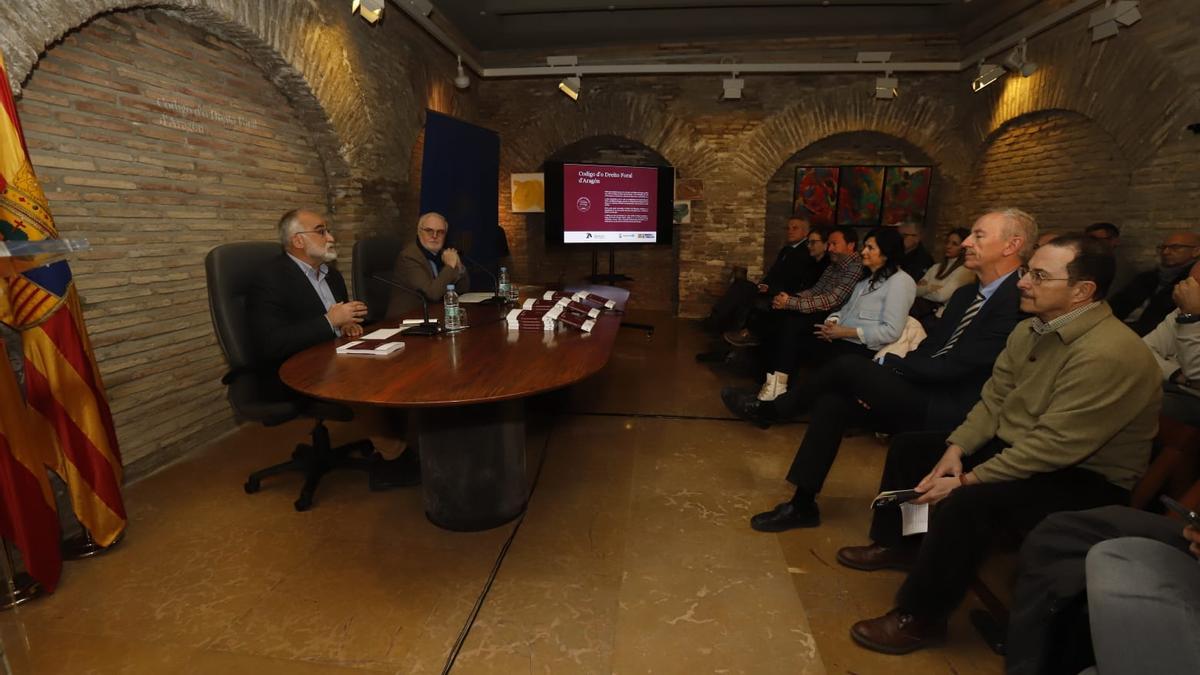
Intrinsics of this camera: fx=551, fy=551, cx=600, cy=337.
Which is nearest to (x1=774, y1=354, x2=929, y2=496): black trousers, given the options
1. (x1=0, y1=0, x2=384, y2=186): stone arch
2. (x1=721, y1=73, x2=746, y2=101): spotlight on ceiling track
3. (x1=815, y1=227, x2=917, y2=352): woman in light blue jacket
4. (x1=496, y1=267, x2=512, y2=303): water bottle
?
(x1=815, y1=227, x2=917, y2=352): woman in light blue jacket

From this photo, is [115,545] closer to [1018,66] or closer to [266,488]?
[266,488]

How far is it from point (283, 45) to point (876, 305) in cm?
367

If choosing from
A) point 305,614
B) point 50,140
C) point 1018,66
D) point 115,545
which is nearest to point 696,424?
point 305,614

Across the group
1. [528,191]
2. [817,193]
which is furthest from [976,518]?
[817,193]

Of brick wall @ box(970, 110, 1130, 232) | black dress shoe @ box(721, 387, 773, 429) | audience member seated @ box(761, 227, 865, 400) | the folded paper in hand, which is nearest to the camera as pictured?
the folded paper in hand

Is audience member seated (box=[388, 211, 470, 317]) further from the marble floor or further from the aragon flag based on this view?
the aragon flag

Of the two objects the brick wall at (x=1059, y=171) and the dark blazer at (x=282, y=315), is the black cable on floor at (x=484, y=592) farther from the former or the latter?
the brick wall at (x=1059, y=171)

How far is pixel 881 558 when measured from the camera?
197cm

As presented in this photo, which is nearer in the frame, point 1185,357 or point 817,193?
point 1185,357

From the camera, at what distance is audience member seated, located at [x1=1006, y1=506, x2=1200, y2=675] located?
3.35 ft

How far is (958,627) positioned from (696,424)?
1737mm

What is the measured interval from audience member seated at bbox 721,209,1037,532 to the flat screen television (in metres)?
4.22

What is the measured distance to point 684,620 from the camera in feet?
5.61

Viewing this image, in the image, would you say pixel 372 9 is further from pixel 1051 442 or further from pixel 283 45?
pixel 1051 442
